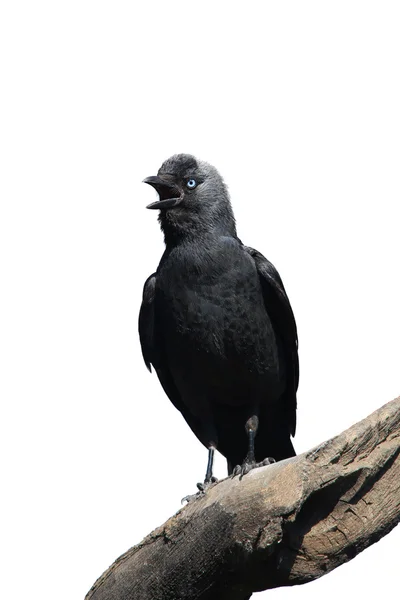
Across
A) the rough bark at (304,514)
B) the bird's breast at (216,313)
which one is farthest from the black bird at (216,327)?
the rough bark at (304,514)

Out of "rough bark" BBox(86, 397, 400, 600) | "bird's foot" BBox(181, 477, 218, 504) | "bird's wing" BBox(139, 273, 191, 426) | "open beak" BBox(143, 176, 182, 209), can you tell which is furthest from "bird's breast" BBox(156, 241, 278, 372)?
"rough bark" BBox(86, 397, 400, 600)

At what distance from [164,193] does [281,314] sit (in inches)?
58.9

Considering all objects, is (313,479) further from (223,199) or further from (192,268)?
(223,199)

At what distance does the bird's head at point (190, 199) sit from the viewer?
26.9ft

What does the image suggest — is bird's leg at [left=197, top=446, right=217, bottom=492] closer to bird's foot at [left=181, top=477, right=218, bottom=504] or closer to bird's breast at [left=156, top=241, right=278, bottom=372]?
bird's foot at [left=181, top=477, right=218, bottom=504]

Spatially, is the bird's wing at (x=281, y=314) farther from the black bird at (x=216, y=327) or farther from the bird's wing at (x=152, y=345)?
the bird's wing at (x=152, y=345)

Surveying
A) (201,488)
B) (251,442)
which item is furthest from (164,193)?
(201,488)

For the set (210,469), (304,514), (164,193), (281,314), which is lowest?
(304,514)

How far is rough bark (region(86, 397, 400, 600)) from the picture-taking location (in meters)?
5.54

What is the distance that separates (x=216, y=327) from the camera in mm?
7629

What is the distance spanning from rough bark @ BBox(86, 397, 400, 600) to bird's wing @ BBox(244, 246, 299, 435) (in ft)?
7.66

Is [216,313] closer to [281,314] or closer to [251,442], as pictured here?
[281,314]

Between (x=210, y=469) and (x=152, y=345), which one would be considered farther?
(x=152, y=345)

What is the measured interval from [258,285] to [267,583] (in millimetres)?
2754
